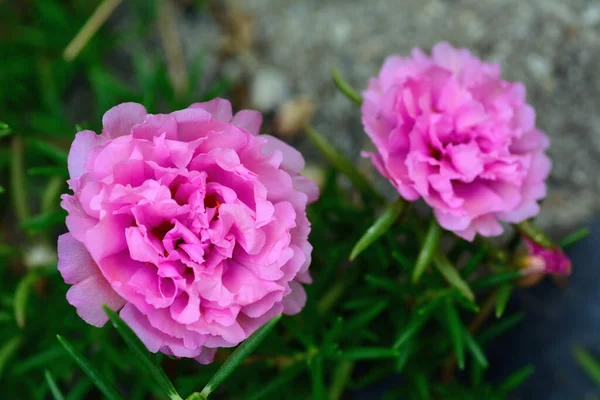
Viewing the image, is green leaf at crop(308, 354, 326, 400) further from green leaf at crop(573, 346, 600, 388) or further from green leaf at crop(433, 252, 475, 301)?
green leaf at crop(573, 346, 600, 388)

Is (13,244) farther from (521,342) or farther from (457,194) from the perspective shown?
(521,342)

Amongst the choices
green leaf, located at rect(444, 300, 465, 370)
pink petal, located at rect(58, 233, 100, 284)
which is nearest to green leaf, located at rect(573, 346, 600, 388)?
green leaf, located at rect(444, 300, 465, 370)

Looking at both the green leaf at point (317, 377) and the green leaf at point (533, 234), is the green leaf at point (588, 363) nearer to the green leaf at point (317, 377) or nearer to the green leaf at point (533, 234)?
the green leaf at point (533, 234)

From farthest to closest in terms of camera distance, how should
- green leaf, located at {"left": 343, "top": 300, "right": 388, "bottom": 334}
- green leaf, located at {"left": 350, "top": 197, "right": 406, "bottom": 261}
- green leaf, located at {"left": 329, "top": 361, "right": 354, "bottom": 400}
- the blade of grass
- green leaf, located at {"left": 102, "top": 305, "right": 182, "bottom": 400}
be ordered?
1. the blade of grass
2. green leaf, located at {"left": 329, "top": 361, "right": 354, "bottom": 400}
3. green leaf, located at {"left": 343, "top": 300, "right": 388, "bottom": 334}
4. green leaf, located at {"left": 350, "top": 197, "right": 406, "bottom": 261}
5. green leaf, located at {"left": 102, "top": 305, "right": 182, "bottom": 400}

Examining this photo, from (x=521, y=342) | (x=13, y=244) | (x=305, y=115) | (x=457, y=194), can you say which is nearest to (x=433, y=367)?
(x=521, y=342)

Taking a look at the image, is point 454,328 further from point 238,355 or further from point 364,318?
point 238,355

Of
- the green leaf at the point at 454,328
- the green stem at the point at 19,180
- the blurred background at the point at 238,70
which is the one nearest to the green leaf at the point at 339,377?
the green leaf at the point at 454,328

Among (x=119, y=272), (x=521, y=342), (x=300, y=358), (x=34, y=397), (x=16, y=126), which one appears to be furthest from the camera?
(x=16, y=126)
